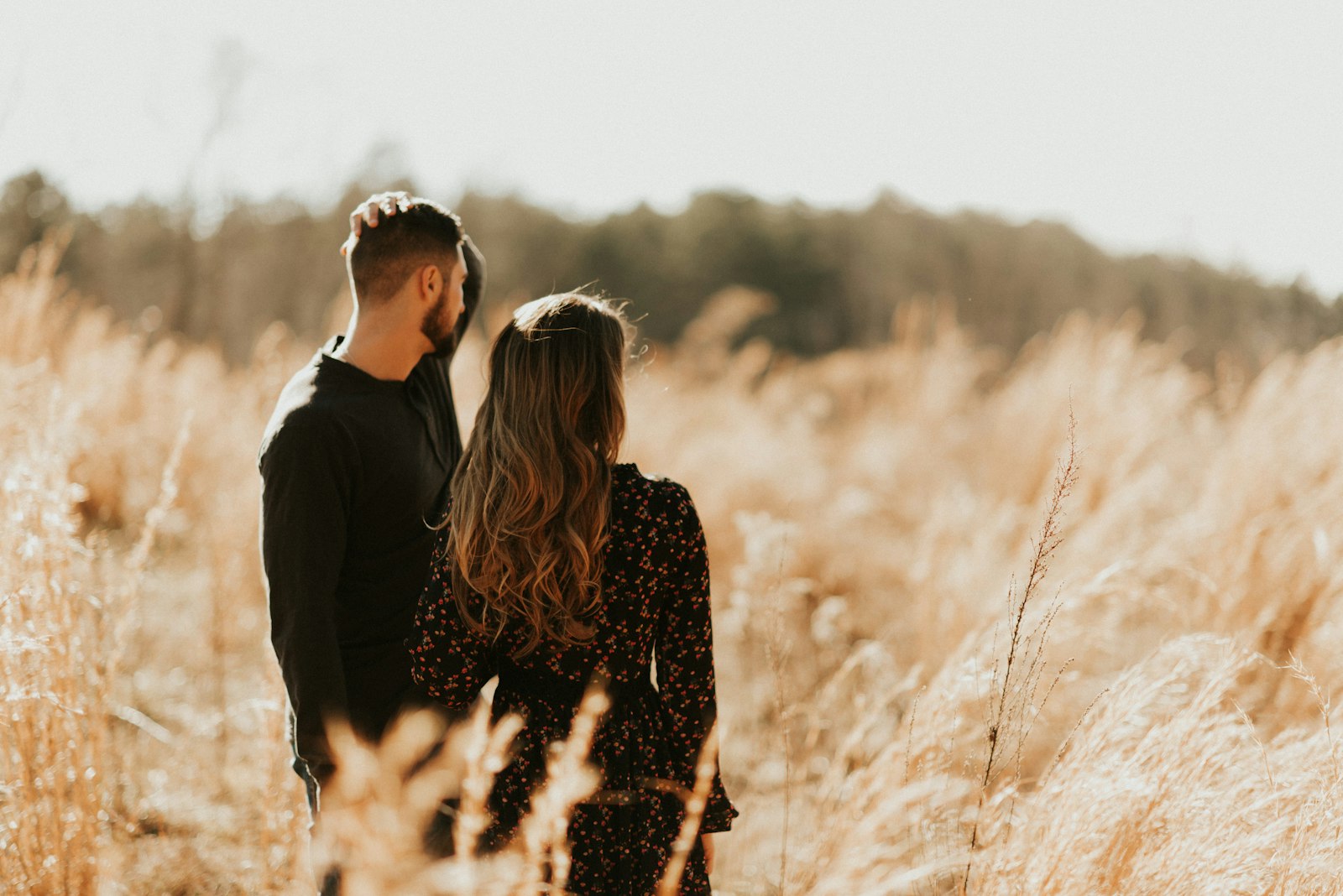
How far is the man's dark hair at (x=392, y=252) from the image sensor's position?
5.83ft

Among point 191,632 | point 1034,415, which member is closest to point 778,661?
point 191,632

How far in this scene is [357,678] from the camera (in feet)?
5.56

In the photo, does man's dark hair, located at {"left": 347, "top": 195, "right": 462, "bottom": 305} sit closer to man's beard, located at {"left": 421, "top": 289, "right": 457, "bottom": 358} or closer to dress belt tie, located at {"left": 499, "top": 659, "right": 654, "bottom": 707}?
man's beard, located at {"left": 421, "top": 289, "right": 457, "bottom": 358}

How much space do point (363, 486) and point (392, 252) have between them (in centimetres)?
51

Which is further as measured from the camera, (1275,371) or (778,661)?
(1275,371)

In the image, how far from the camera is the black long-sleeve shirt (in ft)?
4.88

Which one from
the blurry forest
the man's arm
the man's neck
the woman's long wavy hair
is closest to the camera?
the woman's long wavy hair

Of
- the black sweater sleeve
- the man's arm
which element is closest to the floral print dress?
the black sweater sleeve

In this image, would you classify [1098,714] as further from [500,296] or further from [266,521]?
[500,296]

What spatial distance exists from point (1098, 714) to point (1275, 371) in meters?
3.12

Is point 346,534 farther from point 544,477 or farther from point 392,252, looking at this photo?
point 392,252

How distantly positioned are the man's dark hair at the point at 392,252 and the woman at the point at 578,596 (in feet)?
1.33

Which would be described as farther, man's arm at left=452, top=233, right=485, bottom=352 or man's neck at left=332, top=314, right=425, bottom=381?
man's arm at left=452, top=233, right=485, bottom=352

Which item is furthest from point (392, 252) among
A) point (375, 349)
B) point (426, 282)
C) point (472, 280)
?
point (472, 280)
